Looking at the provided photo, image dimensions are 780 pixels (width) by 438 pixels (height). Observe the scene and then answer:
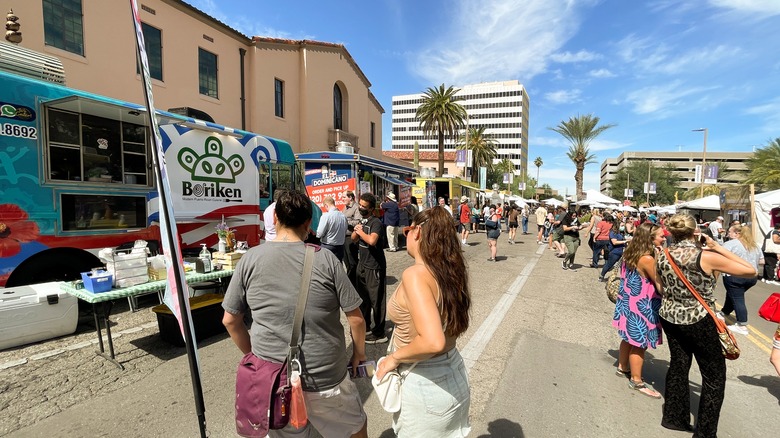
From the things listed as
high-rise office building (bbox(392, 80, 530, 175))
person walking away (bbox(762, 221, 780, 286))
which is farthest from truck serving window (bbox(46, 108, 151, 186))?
high-rise office building (bbox(392, 80, 530, 175))

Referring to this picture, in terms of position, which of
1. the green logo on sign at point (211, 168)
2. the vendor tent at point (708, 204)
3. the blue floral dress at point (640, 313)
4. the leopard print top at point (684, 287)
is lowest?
the blue floral dress at point (640, 313)

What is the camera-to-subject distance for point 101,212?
18.4ft

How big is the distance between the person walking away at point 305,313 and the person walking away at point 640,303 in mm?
2899

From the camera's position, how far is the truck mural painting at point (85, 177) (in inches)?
184

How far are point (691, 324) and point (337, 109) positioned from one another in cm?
2012

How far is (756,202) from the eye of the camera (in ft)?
45.2

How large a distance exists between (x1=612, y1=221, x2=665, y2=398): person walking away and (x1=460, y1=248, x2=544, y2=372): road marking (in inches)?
61.6

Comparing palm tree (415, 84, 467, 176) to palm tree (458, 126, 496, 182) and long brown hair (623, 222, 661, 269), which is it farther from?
long brown hair (623, 222, 661, 269)

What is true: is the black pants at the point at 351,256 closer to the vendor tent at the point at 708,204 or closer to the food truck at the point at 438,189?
the food truck at the point at 438,189

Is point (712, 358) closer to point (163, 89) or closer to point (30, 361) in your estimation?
point (30, 361)

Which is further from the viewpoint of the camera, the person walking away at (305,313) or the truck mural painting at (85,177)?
the truck mural painting at (85,177)

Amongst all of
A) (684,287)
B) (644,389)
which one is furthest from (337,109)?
(684,287)

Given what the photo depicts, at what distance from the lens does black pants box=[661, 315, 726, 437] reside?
2812 mm

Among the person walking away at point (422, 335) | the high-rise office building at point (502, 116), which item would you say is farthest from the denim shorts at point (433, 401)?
→ the high-rise office building at point (502, 116)
